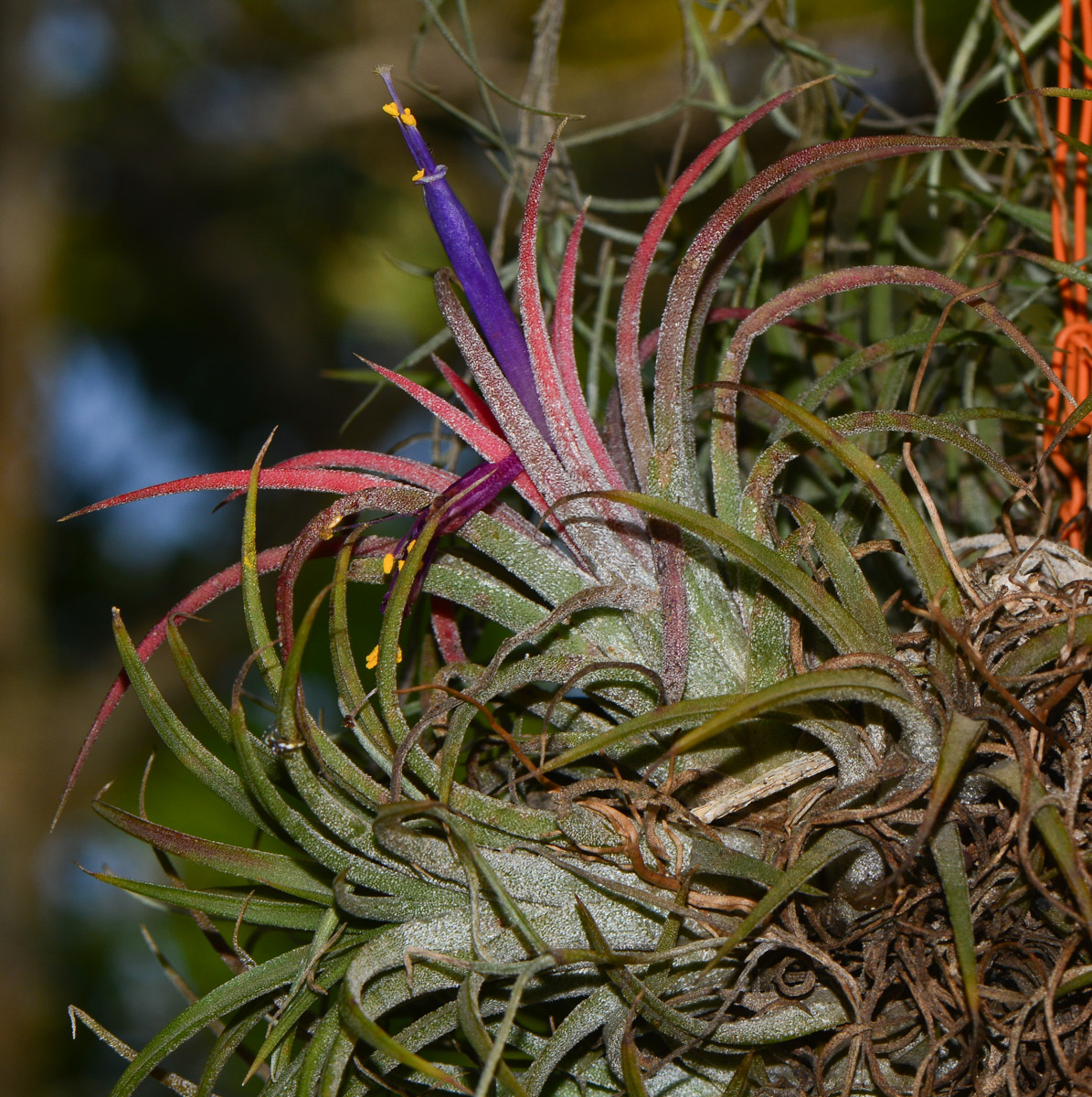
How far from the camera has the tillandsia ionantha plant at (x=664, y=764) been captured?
0.37 m

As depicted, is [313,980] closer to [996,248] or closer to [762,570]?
[762,570]

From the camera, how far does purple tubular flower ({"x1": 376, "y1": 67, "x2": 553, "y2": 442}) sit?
0.47m

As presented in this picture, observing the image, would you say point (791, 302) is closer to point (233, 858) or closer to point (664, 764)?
point (664, 764)

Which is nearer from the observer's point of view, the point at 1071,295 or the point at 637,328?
the point at 637,328

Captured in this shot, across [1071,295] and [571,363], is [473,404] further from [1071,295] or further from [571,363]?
[1071,295]

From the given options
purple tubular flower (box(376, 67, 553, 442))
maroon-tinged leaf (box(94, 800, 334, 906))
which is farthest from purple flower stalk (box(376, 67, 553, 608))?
maroon-tinged leaf (box(94, 800, 334, 906))

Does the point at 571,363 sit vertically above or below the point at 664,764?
above

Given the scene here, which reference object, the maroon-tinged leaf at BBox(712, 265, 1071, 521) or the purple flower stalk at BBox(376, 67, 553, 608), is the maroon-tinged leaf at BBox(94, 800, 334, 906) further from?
the maroon-tinged leaf at BBox(712, 265, 1071, 521)

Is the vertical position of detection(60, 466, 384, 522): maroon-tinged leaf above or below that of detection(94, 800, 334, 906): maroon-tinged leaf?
above

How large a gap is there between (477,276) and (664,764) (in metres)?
0.25

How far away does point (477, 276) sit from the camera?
0.47 meters

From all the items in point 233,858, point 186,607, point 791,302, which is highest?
point 791,302

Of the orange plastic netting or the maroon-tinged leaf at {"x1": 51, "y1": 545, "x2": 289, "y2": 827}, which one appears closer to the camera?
the maroon-tinged leaf at {"x1": 51, "y1": 545, "x2": 289, "y2": 827}

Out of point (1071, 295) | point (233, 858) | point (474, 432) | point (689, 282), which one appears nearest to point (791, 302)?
point (689, 282)
